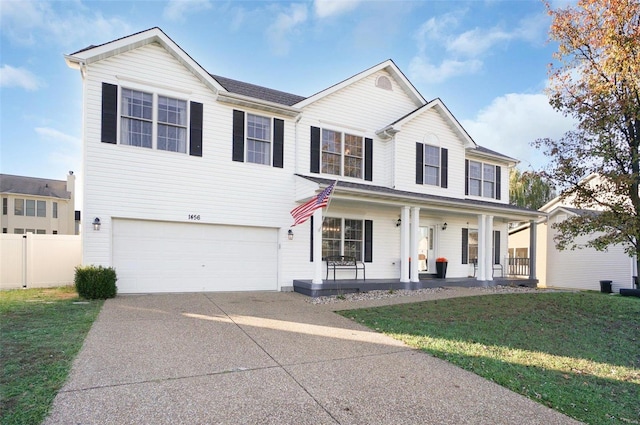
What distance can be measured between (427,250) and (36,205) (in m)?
31.0

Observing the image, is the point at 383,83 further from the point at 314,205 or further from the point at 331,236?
the point at 314,205

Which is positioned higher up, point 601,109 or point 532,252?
point 601,109

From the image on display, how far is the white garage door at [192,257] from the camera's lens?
1012 centimetres

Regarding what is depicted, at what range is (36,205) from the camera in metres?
29.4

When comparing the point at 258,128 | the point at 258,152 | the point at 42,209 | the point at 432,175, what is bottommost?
the point at 42,209

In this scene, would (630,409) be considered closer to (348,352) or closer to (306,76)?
(348,352)

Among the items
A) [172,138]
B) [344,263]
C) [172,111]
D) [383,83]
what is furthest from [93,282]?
[383,83]

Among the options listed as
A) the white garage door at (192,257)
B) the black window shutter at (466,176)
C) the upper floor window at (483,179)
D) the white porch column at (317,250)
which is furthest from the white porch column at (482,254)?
the white garage door at (192,257)

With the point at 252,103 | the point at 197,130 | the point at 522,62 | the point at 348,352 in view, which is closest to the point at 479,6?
the point at 522,62

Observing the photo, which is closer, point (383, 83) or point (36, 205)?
point (383, 83)

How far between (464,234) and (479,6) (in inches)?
346

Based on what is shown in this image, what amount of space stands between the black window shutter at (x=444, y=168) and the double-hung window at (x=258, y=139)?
7.28m

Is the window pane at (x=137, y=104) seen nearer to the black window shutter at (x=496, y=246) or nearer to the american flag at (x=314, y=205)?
the american flag at (x=314, y=205)

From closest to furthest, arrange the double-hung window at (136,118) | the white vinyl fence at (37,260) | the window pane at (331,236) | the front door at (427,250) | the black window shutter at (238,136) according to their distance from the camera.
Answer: the double-hung window at (136,118)
the white vinyl fence at (37,260)
the black window shutter at (238,136)
the window pane at (331,236)
the front door at (427,250)
